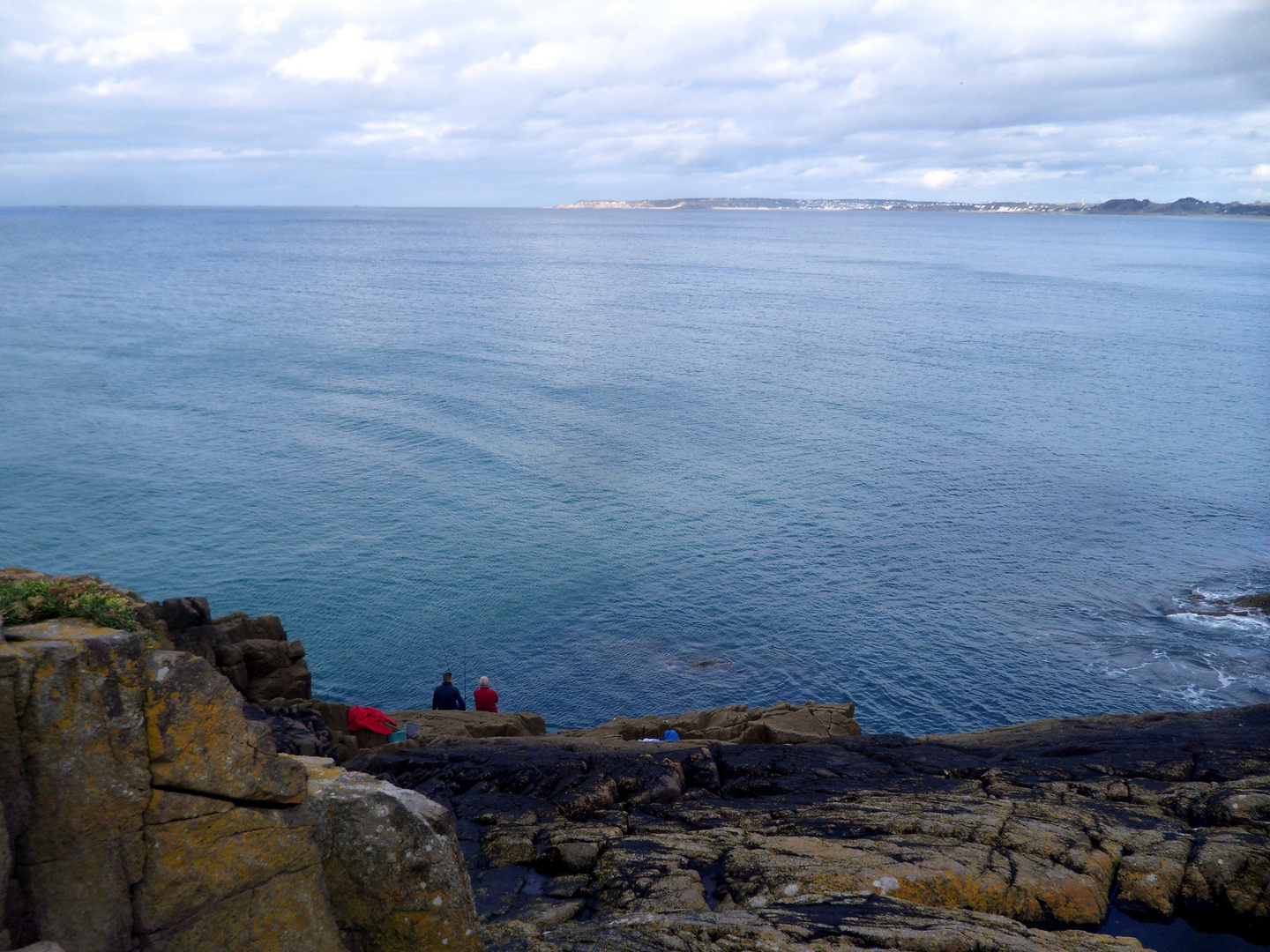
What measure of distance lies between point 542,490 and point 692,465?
12.2 meters

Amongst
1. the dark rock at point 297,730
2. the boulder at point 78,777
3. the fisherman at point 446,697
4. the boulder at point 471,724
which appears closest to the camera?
the boulder at point 78,777

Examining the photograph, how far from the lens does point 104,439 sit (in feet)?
208

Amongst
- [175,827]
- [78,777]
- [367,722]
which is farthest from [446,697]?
[78,777]

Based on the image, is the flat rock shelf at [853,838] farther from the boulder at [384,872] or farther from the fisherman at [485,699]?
the fisherman at [485,699]

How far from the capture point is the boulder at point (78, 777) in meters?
7.72

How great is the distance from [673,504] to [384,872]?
4571cm

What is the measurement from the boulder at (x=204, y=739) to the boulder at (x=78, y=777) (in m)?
0.15

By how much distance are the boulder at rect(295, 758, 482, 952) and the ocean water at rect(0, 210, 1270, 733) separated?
943 inches

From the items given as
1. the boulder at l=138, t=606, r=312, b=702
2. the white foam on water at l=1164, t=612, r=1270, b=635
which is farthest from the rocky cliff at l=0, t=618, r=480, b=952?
the white foam on water at l=1164, t=612, r=1270, b=635

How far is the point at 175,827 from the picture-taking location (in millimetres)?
8555

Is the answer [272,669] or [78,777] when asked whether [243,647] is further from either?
[78,777]

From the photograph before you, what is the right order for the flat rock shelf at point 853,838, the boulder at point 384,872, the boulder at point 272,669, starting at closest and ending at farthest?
the boulder at point 384,872, the flat rock shelf at point 853,838, the boulder at point 272,669

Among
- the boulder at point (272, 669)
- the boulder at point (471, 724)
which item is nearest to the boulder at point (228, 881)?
the boulder at point (471, 724)

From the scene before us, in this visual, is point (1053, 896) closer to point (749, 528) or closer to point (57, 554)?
point (749, 528)
